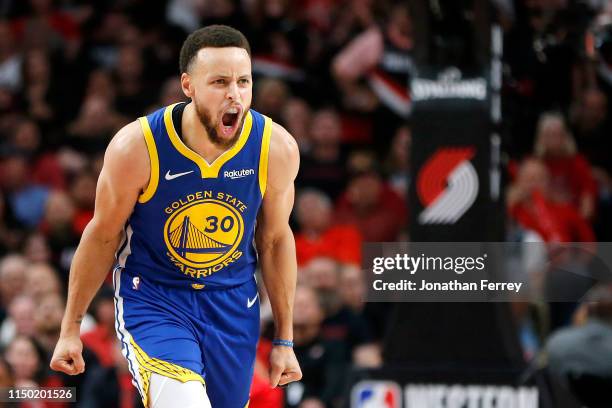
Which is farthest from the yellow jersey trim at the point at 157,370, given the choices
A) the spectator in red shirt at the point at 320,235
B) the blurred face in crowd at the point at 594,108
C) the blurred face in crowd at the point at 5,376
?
the blurred face in crowd at the point at 594,108

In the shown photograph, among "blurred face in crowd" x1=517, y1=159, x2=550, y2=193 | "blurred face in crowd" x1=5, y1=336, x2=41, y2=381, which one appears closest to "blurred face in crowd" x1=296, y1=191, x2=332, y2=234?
"blurred face in crowd" x1=517, y1=159, x2=550, y2=193

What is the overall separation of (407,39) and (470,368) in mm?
4037

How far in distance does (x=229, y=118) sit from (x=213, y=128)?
90 millimetres

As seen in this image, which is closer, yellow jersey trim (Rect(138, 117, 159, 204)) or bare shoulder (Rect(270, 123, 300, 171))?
yellow jersey trim (Rect(138, 117, 159, 204))

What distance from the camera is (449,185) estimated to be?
329 inches

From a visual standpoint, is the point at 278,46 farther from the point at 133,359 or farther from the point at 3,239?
the point at 133,359

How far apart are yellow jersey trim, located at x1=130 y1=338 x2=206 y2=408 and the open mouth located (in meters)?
0.99

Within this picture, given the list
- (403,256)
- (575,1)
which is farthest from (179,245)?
(575,1)

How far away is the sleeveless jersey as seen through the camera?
5.43 m

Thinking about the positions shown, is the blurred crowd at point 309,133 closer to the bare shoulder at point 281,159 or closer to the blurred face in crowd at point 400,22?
the blurred face in crowd at point 400,22

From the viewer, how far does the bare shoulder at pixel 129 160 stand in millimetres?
5320

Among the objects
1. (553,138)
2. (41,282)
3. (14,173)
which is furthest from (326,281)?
(14,173)

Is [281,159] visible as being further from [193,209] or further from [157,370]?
[157,370]

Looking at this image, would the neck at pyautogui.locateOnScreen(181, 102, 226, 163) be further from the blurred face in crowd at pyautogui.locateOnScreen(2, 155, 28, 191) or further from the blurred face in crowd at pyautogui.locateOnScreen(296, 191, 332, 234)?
the blurred face in crowd at pyautogui.locateOnScreen(2, 155, 28, 191)
